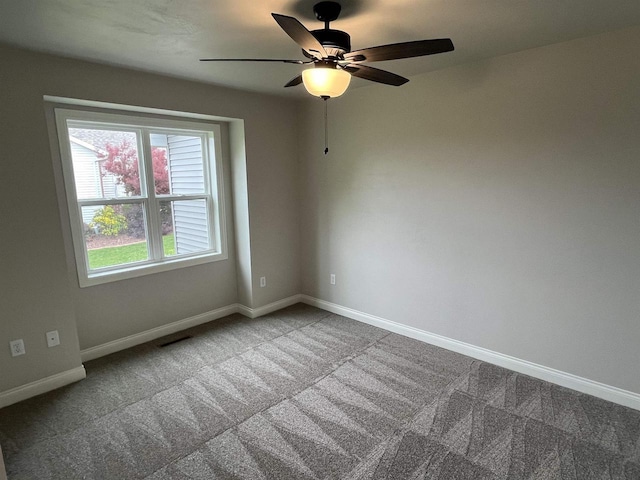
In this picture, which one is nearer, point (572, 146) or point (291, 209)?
point (572, 146)

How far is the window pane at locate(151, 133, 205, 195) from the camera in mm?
3574

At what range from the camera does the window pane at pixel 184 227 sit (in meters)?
3.70

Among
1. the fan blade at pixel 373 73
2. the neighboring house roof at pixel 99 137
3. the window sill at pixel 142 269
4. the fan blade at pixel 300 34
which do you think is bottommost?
the window sill at pixel 142 269

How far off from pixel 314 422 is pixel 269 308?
2.04 m

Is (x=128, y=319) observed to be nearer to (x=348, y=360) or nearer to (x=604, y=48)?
(x=348, y=360)

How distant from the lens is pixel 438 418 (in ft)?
7.80

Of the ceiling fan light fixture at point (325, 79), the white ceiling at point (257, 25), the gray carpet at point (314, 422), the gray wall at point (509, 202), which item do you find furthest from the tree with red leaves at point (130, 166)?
the ceiling fan light fixture at point (325, 79)

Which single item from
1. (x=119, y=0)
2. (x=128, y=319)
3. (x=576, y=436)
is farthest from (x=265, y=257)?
(x=576, y=436)

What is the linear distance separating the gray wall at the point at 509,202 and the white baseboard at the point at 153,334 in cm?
157

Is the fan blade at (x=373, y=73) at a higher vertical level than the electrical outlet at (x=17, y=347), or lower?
higher

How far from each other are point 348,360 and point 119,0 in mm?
2893

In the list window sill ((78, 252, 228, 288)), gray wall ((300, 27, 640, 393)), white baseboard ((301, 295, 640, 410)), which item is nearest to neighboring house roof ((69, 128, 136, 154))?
window sill ((78, 252, 228, 288))

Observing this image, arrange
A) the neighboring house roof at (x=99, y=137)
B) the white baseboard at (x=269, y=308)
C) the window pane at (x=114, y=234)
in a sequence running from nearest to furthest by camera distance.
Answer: the neighboring house roof at (x=99, y=137) < the window pane at (x=114, y=234) < the white baseboard at (x=269, y=308)

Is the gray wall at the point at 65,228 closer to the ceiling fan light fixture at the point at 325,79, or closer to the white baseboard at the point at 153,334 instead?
the white baseboard at the point at 153,334
